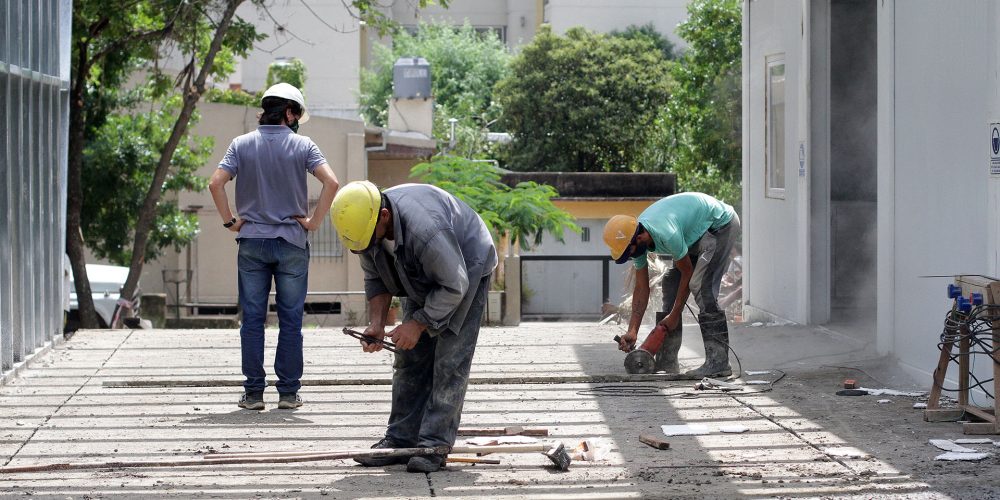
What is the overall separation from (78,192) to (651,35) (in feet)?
142

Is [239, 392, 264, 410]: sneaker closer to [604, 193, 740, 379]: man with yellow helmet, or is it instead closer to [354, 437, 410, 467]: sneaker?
[354, 437, 410, 467]: sneaker

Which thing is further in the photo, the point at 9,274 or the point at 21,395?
the point at 9,274

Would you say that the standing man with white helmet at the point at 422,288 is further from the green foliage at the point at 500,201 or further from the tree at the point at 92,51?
the green foliage at the point at 500,201

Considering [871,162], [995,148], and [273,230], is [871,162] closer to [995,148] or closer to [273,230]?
[995,148]

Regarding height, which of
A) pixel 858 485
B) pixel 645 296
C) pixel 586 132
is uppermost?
pixel 586 132

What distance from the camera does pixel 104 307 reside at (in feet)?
52.9

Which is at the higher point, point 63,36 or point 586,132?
point 586,132

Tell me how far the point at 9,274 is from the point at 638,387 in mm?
4570

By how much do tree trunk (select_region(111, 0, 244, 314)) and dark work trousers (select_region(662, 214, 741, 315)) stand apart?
804 centimetres

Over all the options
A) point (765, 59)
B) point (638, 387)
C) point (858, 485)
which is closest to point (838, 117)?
point (765, 59)

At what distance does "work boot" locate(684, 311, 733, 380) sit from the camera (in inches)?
351

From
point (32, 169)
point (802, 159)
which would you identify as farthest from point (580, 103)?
point (32, 169)

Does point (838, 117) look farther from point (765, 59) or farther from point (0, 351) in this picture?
point (0, 351)

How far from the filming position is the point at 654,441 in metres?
6.50
